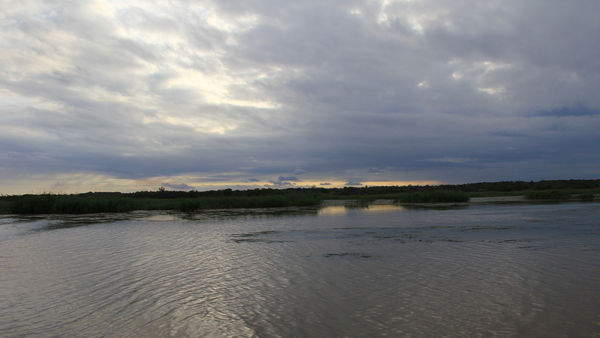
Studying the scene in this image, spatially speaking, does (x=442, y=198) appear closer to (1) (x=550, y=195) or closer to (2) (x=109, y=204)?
(1) (x=550, y=195)

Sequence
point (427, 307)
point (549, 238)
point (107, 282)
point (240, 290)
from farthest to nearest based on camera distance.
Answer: point (549, 238), point (107, 282), point (240, 290), point (427, 307)

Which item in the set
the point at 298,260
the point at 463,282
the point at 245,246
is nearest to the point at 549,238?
the point at 463,282

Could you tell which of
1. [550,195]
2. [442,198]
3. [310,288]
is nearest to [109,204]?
[310,288]

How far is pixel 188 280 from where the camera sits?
799cm

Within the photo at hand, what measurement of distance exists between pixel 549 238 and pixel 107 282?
13.8 m

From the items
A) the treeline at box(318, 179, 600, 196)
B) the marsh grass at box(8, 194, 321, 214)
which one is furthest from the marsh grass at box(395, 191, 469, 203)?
the treeline at box(318, 179, 600, 196)

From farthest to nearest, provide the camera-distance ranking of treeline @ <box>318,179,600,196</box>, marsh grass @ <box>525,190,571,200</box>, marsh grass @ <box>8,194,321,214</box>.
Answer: treeline @ <box>318,179,600,196</box>, marsh grass @ <box>525,190,571,200</box>, marsh grass @ <box>8,194,321,214</box>

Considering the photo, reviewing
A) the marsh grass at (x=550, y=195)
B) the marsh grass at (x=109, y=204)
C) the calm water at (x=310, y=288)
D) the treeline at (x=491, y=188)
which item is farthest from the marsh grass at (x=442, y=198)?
the calm water at (x=310, y=288)

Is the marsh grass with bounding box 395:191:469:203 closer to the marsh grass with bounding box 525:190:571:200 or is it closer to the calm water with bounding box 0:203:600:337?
the marsh grass with bounding box 525:190:571:200

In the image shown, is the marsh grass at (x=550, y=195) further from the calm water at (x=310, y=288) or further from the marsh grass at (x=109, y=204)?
the calm water at (x=310, y=288)

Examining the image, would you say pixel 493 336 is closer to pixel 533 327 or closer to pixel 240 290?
pixel 533 327

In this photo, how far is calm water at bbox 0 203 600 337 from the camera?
5168mm

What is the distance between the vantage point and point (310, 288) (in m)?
7.14

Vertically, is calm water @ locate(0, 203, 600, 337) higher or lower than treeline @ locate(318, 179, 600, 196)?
lower
